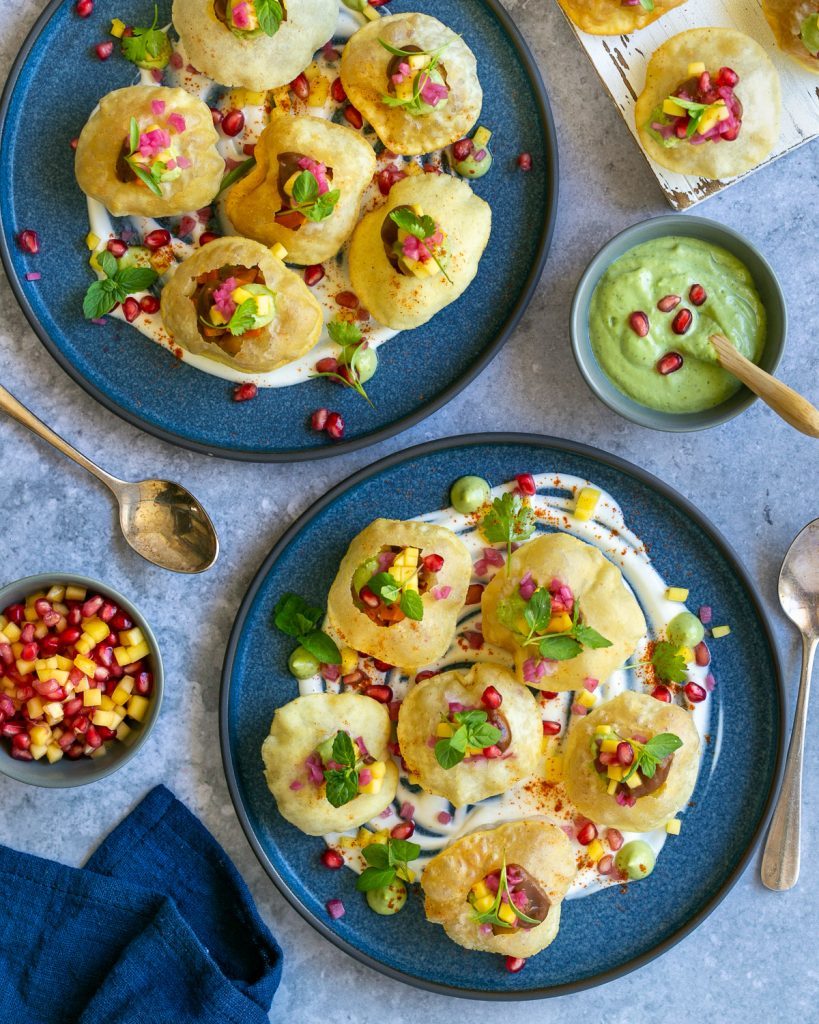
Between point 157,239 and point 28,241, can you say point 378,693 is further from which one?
point 28,241

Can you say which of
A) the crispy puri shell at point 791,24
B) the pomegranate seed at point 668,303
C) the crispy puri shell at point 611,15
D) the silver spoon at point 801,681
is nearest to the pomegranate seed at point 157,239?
the crispy puri shell at point 611,15

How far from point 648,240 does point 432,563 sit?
1.35 m

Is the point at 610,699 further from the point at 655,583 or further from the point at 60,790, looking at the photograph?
the point at 60,790

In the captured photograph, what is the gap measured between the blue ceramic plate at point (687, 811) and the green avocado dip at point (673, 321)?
13.2 inches

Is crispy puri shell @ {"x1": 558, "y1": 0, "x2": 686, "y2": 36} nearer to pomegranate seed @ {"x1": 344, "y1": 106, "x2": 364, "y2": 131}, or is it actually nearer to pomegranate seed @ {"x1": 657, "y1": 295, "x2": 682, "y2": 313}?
pomegranate seed @ {"x1": 344, "y1": 106, "x2": 364, "y2": 131}

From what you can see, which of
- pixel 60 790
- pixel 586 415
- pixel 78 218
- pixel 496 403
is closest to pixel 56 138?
pixel 78 218

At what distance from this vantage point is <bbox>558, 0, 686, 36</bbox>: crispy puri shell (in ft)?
11.3

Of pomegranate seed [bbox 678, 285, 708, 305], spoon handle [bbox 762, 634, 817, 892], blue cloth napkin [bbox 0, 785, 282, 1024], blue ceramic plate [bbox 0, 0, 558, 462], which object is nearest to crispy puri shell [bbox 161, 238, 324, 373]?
blue ceramic plate [bbox 0, 0, 558, 462]

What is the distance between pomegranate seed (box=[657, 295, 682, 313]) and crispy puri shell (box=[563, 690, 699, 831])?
4.42 ft

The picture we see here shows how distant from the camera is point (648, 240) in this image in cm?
342

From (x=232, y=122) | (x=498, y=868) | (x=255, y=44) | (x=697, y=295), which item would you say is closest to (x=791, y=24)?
(x=697, y=295)

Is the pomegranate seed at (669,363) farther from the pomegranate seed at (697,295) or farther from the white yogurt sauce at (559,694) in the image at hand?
the white yogurt sauce at (559,694)

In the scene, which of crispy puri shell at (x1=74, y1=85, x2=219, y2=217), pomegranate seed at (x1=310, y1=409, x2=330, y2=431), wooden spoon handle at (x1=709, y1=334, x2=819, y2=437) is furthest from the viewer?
pomegranate seed at (x1=310, y1=409, x2=330, y2=431)

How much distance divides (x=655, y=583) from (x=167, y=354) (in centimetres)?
195
